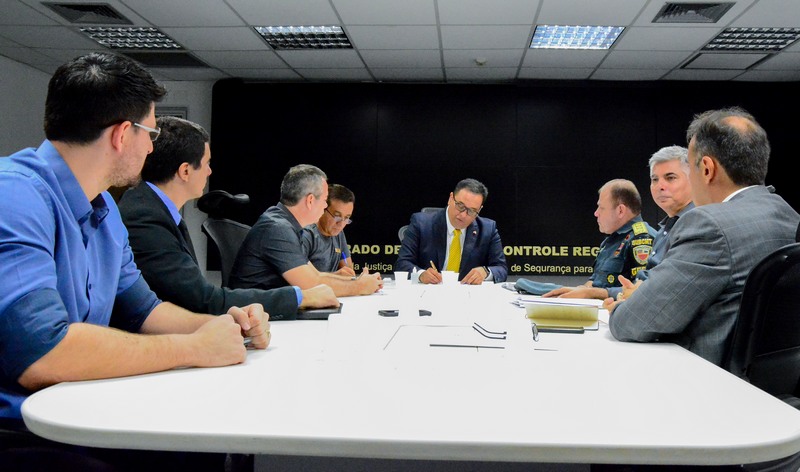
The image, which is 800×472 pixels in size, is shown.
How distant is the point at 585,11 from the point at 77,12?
4046 mm

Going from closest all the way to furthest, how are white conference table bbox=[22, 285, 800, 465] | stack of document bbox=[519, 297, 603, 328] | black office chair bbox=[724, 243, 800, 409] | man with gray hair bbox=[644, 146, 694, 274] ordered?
1. white conference table bbox=[22, 285, 800, 465]
2. black office chair bbox=[724, 243, 800, 409]
3. stack of document bbox=[519, 297, 603, 328]
4. man with gray hair bbox=[644, 146, 694, 274]

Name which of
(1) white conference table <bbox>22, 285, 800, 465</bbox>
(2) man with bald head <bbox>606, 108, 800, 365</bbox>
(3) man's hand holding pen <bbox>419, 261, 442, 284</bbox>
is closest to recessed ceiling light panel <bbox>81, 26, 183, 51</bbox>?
(3) man's hand holding pen <bbox>419, 261, 442, 284</bbox>

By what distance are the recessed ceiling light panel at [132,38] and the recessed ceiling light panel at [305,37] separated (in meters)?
0.93

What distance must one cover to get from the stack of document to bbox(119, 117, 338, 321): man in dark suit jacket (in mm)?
737

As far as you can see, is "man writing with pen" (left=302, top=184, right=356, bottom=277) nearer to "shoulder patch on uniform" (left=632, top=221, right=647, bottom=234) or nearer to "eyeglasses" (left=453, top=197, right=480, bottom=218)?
"eyeglasses" (left=453, top=197, right=480, bottom=218)

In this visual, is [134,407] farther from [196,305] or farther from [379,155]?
[379,155]

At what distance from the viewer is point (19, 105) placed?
5.89 metres

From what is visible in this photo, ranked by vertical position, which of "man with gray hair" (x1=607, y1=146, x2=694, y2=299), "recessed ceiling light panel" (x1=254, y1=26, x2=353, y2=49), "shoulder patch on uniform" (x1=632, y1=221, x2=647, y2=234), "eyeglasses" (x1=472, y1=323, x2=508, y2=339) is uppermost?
"recessed ceiling light panel" (x1=254, y1=26, x2=353, y2=49)

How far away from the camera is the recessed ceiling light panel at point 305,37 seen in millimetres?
5000

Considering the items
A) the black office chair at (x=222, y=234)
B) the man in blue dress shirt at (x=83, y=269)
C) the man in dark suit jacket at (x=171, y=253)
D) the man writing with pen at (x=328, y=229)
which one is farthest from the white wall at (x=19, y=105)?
the man in blue dress shirt at (x=83, y=269)

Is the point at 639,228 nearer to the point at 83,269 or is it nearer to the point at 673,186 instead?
the point at 673,186

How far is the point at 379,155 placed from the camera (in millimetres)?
6352

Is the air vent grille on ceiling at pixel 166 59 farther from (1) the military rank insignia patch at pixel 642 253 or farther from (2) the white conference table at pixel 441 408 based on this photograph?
(2) the white conference table at pixel 441 408

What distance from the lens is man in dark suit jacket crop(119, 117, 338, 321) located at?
5.71 ft
